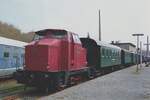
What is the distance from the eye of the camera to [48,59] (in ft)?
51.3

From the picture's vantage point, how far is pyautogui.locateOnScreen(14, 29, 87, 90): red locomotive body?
1545 centimetres

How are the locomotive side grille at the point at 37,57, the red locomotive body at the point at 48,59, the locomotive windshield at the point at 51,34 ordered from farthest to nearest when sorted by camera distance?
A: the locomotive windshield at the point at 51,34
the locomotive side grille at the point at 37,57
the red locomotive body at the point at 48,59

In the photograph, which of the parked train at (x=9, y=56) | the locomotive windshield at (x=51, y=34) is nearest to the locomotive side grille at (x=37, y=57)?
the locomotive windshield at (x=51, y=34)

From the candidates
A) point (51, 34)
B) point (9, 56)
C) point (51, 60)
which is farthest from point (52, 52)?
point (9, 56)

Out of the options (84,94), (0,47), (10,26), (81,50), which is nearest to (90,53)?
(81,50)

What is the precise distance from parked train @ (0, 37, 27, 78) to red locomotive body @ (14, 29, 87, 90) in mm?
4996

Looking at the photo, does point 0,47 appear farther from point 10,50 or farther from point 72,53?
point 72,53

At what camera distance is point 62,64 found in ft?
55.1

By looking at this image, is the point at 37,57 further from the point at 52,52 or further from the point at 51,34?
the point at 51,34

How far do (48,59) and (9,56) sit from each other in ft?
25.8

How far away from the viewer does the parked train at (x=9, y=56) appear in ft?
70.5

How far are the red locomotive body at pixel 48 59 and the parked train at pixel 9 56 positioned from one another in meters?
5.00

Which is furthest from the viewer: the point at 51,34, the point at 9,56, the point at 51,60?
the point at 9,56

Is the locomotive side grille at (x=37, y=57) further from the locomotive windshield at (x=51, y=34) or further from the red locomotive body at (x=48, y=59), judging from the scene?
the locomotive windshield at (x=51, y=34)
